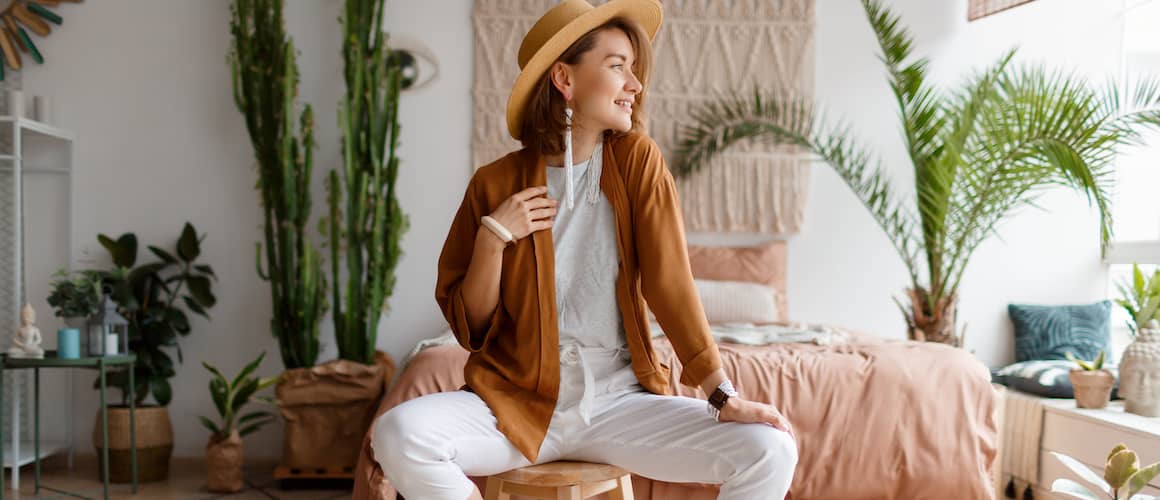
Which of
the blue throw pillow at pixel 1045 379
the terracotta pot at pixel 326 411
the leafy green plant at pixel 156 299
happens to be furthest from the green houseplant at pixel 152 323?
the blue throw pillow at pixel 1045 379

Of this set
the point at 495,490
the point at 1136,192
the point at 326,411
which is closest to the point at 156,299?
the point at 326,411

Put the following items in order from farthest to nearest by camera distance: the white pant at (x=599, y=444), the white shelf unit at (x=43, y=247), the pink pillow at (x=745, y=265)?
1. the pink pillow at (x=745, y=265)
2. the white shelf unit at (x=43, y=247)
3. the white pant at (x=599, y=444)

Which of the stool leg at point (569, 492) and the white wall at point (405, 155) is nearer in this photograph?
the stool leg at point (569, 492)

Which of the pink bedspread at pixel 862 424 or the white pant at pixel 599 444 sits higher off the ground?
the white pant at pixel 599 444

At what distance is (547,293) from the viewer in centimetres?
157

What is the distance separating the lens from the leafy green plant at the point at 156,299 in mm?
3594

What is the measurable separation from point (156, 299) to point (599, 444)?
2939 millimetres

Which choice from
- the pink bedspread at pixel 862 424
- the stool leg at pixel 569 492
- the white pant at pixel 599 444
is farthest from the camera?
the pink bedspread at pixel 862 424

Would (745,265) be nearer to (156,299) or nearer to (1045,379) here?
(1045,379)

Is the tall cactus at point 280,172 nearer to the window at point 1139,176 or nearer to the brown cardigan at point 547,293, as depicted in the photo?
the brown cardigan at point 547,293

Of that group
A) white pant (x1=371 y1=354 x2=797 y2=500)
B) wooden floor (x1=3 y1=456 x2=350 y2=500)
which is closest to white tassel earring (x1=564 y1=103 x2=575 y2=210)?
white pant (x1=371 y1=354 x2=797 y2=500)

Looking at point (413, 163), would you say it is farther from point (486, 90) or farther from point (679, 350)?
point (679, 350)

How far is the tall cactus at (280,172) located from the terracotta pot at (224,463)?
400 millimetres

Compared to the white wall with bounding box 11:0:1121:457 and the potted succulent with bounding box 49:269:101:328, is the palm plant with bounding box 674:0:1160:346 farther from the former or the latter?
the potted succulent with bounding box 49:269:101:328
